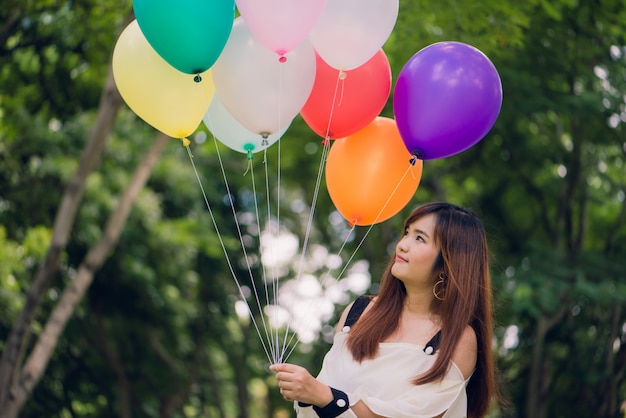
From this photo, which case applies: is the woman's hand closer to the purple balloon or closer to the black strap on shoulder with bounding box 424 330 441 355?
the black strap on shoulder with bounding box 424 330 441 355

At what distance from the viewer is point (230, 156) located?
40.5 feet

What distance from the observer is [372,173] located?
4059mm

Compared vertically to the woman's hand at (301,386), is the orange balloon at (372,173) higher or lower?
lower

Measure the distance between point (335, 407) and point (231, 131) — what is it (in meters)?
1.76

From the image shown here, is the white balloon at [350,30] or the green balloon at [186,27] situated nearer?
the green balloon at [186,27]

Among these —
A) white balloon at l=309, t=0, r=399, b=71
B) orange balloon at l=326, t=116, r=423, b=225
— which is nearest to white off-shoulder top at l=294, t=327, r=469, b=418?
orange balloon at l=326, t=116, r=423, b=225

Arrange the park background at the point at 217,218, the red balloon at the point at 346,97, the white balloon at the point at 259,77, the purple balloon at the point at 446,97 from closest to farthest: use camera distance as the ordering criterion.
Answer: the purple balloon at the point at 446,97 → the white balloon at the point at 259,77 → the red balloon at the point at 346,97 → the park background at the point at 217,218

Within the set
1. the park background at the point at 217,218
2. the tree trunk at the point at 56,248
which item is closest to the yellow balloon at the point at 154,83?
the park background at the point at 217,218

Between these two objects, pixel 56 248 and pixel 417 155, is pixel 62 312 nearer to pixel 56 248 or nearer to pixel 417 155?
pixel 56 248

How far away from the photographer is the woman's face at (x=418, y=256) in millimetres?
3461

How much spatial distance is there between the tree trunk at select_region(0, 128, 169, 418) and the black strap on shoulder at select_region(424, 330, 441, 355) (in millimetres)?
4867

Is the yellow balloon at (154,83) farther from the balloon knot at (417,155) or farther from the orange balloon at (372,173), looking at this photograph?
the balloon knot at (417,155)

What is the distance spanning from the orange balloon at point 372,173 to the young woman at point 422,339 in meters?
0.54

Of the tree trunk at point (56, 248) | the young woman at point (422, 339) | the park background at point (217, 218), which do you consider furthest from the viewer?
the park background at point (217, 218)
